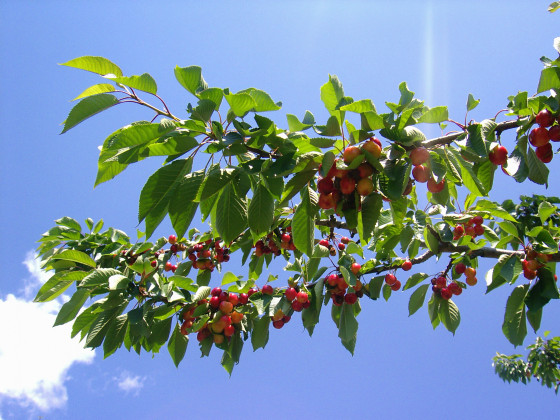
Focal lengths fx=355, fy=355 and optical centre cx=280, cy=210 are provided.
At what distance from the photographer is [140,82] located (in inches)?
62.2

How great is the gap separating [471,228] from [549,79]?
1.85 meters

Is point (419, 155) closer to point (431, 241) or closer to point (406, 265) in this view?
point (431, 241)

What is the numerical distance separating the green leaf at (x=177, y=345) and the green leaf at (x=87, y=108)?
1.83 metres

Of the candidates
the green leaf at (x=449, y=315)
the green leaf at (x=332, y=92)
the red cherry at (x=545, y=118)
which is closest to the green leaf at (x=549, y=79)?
the red cherry at (x=545, y=118)

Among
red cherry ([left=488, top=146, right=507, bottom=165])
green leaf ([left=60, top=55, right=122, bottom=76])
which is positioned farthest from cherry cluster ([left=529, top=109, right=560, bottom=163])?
green leaf ([left=60, top=55, right=122, bottom=76])

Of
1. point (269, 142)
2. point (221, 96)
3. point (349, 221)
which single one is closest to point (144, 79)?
point (221, 96)

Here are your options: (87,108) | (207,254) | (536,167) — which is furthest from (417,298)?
(87,108)

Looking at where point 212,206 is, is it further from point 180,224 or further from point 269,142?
point 269,142

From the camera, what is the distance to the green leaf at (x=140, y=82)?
153cm

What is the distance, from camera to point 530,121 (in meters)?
1.63

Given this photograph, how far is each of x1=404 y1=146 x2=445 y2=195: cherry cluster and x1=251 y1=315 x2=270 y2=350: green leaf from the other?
170 centimetres

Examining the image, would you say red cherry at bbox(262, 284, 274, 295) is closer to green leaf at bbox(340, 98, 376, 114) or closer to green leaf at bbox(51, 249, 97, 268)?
green leaf at bbox(51, 249, 97, 268)

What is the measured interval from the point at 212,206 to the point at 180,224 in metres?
0.31

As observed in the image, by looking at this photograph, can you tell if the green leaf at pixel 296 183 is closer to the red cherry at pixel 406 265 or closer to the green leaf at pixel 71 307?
the red cherry at pixel 406 265
